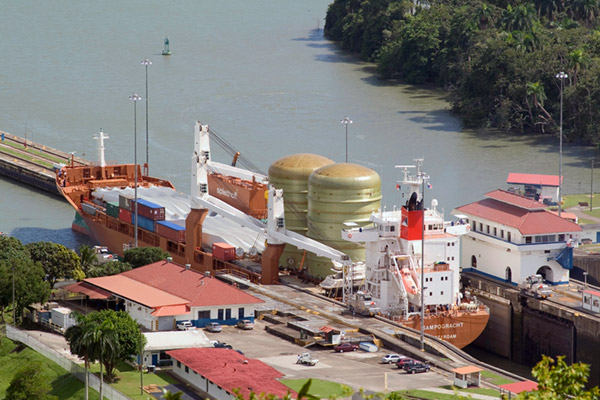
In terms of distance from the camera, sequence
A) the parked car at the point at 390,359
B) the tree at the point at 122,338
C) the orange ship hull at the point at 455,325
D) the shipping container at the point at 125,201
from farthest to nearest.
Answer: the shipping container at the point at 125,201, the orange ship hull at the point at 455,325, the parked car at the point at 390,359, the tree at the point at 122,338

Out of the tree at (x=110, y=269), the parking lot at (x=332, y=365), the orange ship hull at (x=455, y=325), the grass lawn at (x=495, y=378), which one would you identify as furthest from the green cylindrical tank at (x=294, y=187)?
the grass lawn at (x=495, y=378)

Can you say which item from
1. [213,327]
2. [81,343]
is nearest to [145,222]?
[213,327]

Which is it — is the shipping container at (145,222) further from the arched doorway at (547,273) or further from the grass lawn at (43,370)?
the arched doorway at (547,273)

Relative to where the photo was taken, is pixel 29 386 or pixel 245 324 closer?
pixel 29 386

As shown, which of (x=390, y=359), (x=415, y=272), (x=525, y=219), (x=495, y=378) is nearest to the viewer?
(x=495, y=378)

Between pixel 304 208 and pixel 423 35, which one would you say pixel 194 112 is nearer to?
pixel 423 35

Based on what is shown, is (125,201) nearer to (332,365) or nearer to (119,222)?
(119,222)
